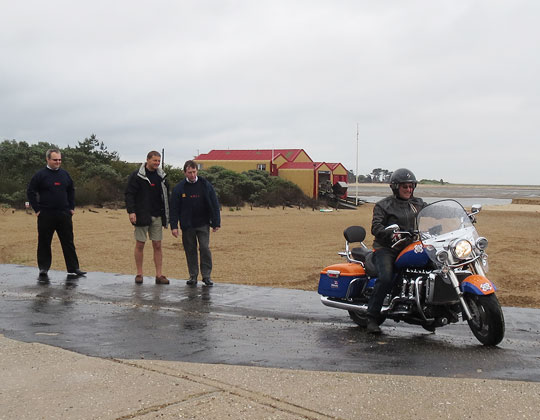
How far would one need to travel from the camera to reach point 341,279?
7.56 metres

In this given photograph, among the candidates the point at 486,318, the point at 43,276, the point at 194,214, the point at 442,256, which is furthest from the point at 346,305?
the point at 43,276

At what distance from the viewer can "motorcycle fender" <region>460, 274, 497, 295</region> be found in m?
6.10

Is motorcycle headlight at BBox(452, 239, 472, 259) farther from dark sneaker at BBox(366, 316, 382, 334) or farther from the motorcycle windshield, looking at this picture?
dark sneaker at BBox(366, 316, 382, 334)

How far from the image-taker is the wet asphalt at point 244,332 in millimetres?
5754

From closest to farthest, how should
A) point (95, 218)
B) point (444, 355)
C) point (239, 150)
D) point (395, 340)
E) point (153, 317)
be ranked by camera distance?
point (444, 355)
point (395, 340)
point (153, 317)
point (95, 218)
point (239, 150)

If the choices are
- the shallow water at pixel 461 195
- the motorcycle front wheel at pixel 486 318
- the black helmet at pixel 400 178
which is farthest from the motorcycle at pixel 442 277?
the shallow water at pixel 461 195

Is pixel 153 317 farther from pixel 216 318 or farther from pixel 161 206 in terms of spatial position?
pixel 161 206

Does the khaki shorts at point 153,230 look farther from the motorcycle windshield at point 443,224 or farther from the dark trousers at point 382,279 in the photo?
the motorcycle windshield at point 443,224

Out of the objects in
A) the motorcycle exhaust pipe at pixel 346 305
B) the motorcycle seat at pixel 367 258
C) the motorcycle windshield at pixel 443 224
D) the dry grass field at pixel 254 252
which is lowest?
the dry grass field at pixel 254 252

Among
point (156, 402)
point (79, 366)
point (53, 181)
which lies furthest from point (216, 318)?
point (53, 181)

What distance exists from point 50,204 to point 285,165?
2012 inches

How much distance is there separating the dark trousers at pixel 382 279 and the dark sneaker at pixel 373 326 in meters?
0.08

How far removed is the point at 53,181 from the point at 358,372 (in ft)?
23.6

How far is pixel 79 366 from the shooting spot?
536 centimetres
